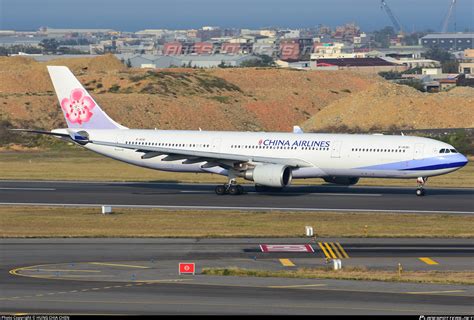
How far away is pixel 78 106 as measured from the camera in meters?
69.4

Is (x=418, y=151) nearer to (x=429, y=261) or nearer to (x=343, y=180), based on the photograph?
(x=343, y=180)

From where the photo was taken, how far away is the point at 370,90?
4828 inches

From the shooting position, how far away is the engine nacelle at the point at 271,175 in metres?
61.1

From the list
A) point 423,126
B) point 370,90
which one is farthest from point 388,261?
point 370,90

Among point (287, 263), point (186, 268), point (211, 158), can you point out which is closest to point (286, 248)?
point (287, 263)

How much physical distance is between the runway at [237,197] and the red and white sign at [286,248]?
12.9 meters

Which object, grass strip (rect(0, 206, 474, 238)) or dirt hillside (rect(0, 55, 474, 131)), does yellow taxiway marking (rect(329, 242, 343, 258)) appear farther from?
dirt hillside (rect(0, 55, 474, 131))

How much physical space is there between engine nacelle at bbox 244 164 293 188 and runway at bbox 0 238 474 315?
15669 mm

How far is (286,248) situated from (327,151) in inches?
796

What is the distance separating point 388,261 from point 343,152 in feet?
75.7

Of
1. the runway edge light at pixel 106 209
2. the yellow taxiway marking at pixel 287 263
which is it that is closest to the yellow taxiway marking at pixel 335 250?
the yellow taxiway marking at pixel 287 263

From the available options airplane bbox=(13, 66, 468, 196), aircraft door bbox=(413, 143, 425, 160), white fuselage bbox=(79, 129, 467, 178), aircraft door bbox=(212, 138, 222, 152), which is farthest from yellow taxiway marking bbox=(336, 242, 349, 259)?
aircraft door bbox=(212, 138, 222, 152)

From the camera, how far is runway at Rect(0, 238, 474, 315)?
30.5 metres

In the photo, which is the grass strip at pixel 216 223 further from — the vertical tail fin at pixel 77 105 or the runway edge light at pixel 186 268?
the vertical tail fin at pixel 77 105
